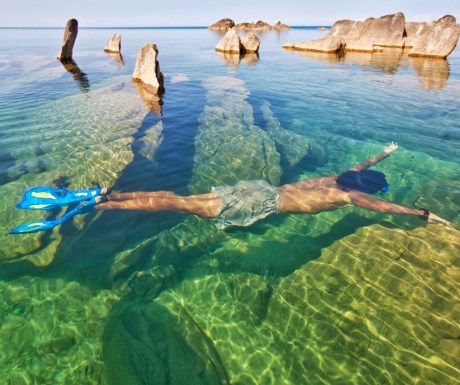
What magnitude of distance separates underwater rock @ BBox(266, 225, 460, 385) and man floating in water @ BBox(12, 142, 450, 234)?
1.17 m

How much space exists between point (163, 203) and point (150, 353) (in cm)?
345

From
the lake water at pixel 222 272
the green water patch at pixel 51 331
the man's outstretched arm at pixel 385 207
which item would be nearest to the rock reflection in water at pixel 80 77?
the lake water at pixel 222 272

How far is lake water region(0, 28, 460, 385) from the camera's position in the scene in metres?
3.84

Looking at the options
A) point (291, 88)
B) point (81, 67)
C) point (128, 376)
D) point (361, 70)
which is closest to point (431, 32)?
point (361, 70)

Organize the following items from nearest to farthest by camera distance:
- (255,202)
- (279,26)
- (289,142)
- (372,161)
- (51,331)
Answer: (51,331)
(255,202)
(372,161)
(289,142)
(279,26)

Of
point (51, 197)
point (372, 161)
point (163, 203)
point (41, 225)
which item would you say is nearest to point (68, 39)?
point (51, 197)

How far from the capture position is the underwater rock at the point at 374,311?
380 cm

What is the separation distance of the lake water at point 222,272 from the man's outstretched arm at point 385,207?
19 centimetres

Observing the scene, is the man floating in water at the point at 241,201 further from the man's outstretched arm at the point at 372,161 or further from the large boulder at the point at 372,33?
the large boulder at the point at 372,33

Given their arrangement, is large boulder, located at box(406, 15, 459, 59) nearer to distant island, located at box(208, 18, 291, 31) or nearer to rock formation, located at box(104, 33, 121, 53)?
rock formation, located at box(104, 33, 121, 53)

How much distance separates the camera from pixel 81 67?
2634 cm

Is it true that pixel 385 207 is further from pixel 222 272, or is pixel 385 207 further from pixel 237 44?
pixel 237 44

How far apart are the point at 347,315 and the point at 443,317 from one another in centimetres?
154

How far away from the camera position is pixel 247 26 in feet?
414
